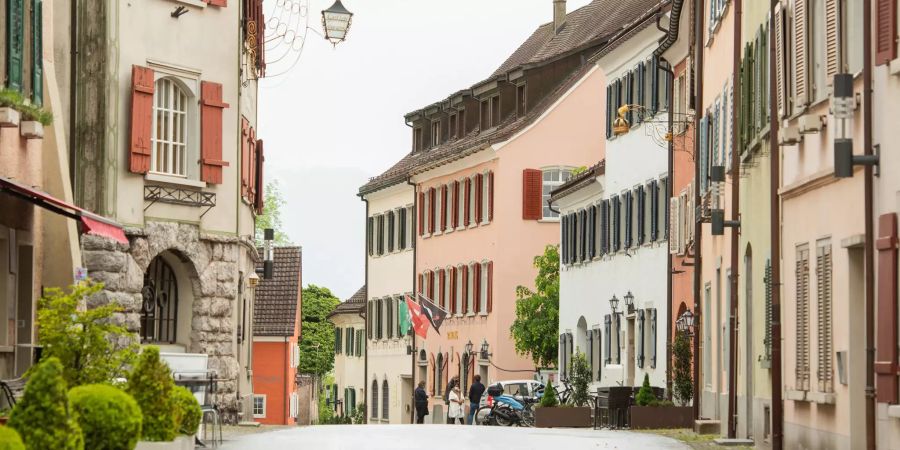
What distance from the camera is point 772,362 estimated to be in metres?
22.9

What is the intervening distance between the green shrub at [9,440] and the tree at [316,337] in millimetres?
97766

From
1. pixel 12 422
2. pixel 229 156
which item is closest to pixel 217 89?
pixel 229 156

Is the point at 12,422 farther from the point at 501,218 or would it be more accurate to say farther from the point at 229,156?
the point at 501,218

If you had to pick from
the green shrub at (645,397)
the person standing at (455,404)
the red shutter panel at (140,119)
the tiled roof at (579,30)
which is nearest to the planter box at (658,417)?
the green shrub at (645,397)

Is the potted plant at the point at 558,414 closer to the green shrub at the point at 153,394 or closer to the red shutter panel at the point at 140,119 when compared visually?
the red shutter panel at the point at 140,119

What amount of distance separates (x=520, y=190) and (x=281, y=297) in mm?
10069

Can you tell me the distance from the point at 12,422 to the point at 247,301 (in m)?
26.9

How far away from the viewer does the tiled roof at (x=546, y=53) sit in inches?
2393

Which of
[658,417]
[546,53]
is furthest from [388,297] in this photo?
[658,417]

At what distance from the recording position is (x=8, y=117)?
2075cm

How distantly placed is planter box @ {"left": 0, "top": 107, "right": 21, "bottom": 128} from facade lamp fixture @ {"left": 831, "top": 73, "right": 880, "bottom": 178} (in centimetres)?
892

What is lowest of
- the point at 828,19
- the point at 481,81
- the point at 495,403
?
the point at 495,403

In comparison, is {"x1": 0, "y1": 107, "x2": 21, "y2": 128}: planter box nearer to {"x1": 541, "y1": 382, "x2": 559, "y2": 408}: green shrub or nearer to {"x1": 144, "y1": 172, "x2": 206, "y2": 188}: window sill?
{"x1": 144, "y1": 172, "x2": 206, "y2": 188}: window sill

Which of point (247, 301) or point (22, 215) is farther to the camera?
point (247, 301)
